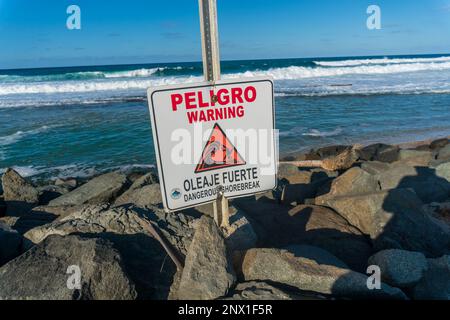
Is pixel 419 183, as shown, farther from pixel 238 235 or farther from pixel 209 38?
pixel 209 38

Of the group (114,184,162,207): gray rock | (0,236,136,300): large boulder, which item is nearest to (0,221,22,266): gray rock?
(0,236,136,300): large boulder

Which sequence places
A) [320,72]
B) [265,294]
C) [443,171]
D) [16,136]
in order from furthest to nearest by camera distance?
[320,72]
[16,136]
[443,171]
[265,294]

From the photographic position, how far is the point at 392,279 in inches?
111

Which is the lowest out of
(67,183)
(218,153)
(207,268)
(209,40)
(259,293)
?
(67,183)

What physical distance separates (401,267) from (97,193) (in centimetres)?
481

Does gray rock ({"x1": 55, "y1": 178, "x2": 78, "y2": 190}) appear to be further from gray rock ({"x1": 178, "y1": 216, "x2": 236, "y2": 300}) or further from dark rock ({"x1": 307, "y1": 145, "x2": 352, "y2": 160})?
dark rock ({"x1": 307, "y1": 145, "x2": 352, "y2": 160})

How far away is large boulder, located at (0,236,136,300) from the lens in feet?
7.64

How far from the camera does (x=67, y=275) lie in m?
2.42

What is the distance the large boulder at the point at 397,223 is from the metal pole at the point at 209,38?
7.98 feet

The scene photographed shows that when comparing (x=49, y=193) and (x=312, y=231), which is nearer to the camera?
(x=312, y=231)

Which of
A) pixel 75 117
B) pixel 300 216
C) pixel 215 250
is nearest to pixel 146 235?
pixel 215 250

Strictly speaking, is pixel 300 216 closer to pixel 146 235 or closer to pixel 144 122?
Result: pixel 146 235

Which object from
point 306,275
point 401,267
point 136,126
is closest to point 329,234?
point 401,267

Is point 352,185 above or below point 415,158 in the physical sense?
above
